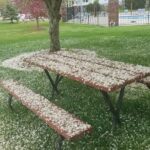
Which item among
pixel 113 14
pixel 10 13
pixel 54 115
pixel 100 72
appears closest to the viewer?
pixel 54 115

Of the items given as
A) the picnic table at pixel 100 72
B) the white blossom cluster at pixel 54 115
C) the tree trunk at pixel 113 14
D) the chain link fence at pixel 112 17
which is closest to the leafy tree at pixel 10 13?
the chain link fence at pixel 112 17

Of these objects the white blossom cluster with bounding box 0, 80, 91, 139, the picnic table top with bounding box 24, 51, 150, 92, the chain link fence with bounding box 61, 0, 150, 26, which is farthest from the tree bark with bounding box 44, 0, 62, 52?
the chain link fence with bounding box 61, 0, 150, 26

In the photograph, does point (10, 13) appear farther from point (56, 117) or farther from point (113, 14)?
point (56, 117)

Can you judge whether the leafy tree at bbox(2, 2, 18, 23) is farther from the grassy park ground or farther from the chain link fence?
the grassy park ground

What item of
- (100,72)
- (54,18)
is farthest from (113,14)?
(100,72)

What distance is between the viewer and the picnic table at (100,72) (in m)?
7.95

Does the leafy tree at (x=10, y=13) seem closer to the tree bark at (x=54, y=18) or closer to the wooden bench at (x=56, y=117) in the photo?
the tree bark at (x=54, y=18)

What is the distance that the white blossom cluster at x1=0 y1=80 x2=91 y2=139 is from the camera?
7.05m

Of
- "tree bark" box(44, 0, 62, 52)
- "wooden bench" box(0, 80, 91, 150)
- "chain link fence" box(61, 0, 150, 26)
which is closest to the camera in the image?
"wooden bench" box(0, 80, 91, 150)

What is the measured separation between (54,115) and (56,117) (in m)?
0.14

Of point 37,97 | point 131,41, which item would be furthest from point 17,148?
point 131,41

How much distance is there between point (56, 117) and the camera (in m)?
7.74

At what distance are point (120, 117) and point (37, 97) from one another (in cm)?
201

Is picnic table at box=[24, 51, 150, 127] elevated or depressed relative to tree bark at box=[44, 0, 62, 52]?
depressed
